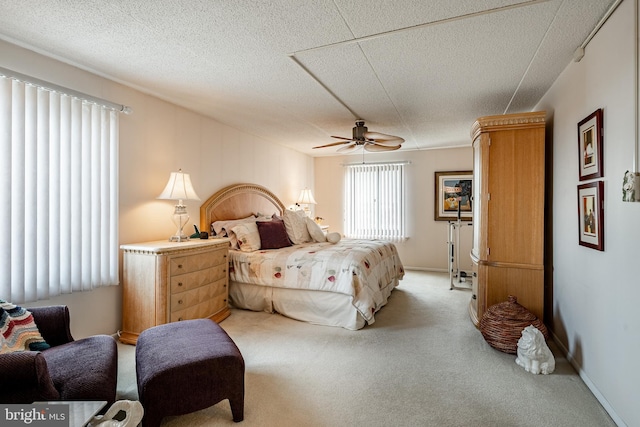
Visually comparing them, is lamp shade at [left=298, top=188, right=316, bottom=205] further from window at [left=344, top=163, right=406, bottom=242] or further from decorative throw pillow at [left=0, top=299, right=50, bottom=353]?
decorative throw pillow at [left=0, top=299, right=50, bottom=353]

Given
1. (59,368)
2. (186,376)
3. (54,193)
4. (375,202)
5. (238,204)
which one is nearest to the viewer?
(59,368)

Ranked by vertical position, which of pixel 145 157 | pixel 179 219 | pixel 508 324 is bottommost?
pixel 508 324

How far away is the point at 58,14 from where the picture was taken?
1916 millimetres

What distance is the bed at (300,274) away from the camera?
327cm

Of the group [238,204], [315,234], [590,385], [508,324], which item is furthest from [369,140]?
[590,385]

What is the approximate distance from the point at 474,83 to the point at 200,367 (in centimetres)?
327

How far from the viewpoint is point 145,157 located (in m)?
3.25

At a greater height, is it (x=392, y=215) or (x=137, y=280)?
(x=392, y=215)

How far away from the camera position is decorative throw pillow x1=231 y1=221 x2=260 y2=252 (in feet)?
13.0

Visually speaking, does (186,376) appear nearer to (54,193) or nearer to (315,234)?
(54,193)

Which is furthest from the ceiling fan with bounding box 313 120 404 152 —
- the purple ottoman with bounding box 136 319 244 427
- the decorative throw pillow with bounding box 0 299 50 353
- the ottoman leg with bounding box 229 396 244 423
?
the decorative throw pillow with bounding box 0 299 50 353

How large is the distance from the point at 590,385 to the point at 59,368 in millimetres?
3225

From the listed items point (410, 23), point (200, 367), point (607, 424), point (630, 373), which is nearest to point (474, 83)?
point (410, 23)

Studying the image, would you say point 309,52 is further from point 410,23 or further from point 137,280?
point 137,280
